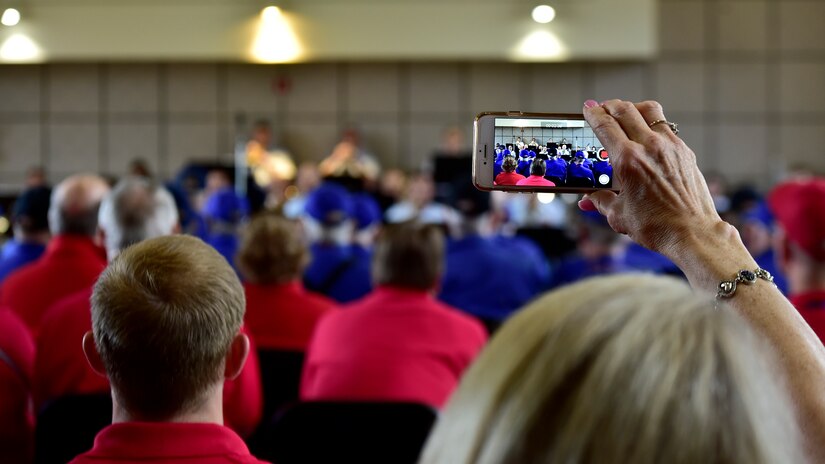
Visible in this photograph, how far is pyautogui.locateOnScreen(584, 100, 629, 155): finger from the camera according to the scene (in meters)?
1.29

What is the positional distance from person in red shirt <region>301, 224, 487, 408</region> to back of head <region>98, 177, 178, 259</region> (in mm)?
667

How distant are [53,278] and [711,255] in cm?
299

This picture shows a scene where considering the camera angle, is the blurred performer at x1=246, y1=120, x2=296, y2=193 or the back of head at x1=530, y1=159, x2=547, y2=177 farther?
the blurred performer at x1=246, y1=120, x2=296, y2=193

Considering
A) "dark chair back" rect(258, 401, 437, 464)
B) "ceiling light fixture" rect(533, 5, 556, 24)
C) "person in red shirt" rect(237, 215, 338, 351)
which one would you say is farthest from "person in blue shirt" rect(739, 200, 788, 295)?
"ceiling light fixture" rect(533, 5, 556, 24)

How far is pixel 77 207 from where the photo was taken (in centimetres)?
374

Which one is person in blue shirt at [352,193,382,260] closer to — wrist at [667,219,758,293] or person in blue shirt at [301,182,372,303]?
person in blue shirt at [301,182,372,303]

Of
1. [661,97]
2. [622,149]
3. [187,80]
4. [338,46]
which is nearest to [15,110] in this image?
[187,80]

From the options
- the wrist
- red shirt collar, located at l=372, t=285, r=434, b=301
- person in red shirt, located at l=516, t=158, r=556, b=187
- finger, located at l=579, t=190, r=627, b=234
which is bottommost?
red shirt collar, located at l=372, t=285, r=434, b=301

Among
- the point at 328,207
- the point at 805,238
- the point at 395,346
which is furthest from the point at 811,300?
the point at 328,207

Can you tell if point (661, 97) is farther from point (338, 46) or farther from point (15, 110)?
point (15, 110)

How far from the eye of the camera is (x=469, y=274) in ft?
16.9

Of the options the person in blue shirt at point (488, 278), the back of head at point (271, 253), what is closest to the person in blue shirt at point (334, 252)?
the person in blue shirt at point (488, 278)

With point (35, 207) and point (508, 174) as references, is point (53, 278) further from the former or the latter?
point (508, 174)

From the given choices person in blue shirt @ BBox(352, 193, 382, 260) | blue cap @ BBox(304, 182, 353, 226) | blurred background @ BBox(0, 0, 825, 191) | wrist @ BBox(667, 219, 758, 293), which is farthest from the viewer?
blurred background @ BBox(0, 0, 825, 191)
